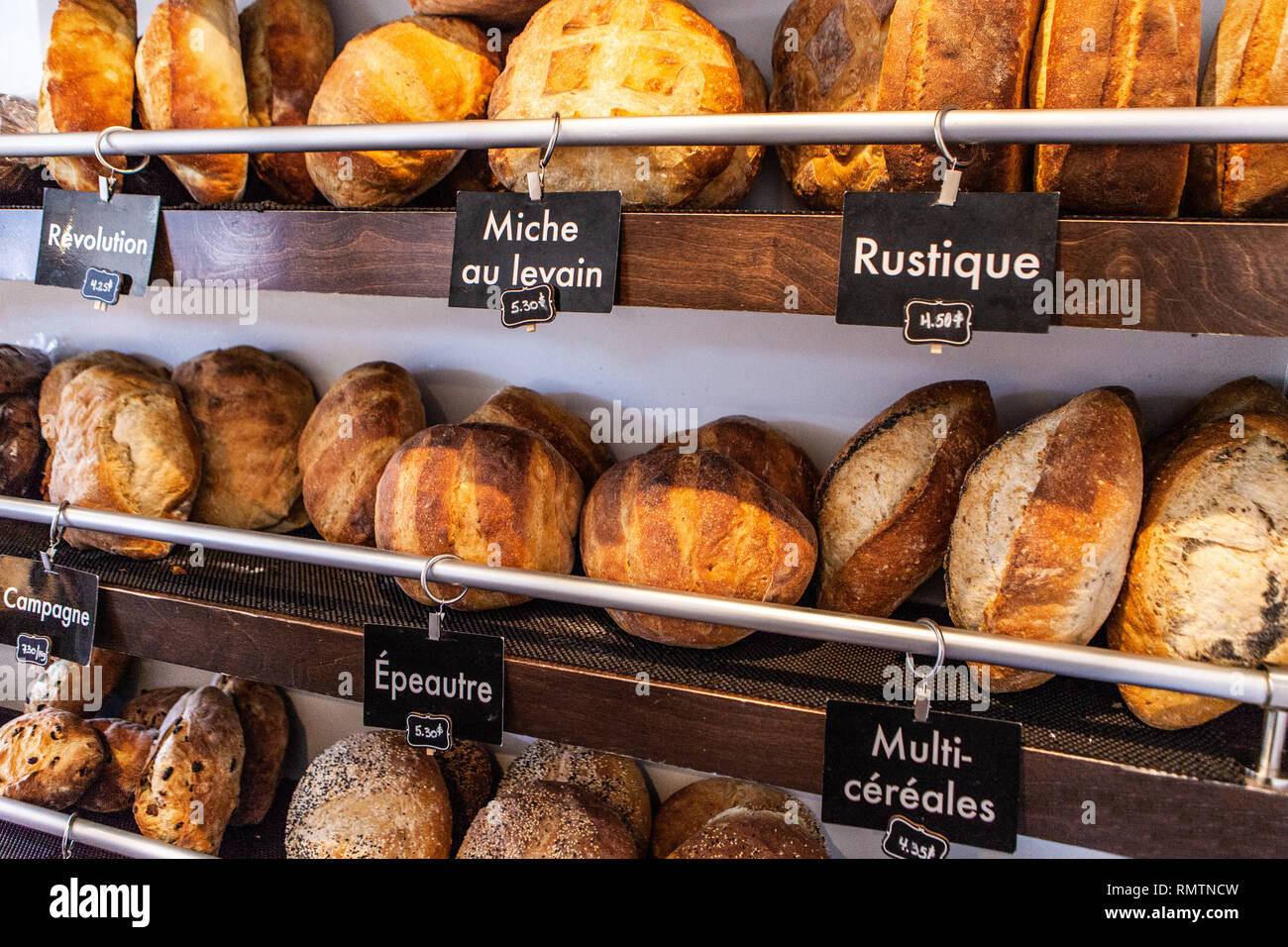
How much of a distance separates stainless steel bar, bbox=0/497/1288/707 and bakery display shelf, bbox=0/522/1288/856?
0.11 m

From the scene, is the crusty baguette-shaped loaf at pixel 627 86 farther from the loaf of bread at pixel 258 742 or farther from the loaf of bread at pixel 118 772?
the loaf of bread at pixel 118 772

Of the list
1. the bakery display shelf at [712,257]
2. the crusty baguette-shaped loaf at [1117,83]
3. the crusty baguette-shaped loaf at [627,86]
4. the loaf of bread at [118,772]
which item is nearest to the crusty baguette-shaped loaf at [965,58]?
the crusty baguette-shaped loaf at [1117,83]

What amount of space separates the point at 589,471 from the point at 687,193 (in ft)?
1.53

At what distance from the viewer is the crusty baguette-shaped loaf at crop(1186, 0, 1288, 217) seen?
→ 2.48 feet

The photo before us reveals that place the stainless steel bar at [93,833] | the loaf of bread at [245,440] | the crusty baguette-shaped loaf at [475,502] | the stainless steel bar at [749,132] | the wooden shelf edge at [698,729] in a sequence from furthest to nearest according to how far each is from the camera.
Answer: the loaf of bread at [245,440] < the stainless steel bar at [93,833] < the crusty baguette-shaped loaf at [475,502] < the wooden shelf edge at [698,729] < the stainless steel bar at [749,132]

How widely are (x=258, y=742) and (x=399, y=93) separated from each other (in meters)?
1.14

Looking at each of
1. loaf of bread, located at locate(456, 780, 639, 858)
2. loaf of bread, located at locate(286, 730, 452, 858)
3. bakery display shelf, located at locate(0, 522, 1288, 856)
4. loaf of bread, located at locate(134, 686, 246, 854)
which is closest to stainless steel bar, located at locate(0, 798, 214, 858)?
loaf of bread, located at locate(134, 686, 246, 854)

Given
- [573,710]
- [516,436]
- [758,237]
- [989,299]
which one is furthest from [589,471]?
[989,299]

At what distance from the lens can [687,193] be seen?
1007 millimetres

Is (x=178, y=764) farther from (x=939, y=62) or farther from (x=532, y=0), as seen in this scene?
(x=939, y=62)

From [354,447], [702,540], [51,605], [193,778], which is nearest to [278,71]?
[354,447]

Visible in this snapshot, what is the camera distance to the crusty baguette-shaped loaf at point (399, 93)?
1.11m

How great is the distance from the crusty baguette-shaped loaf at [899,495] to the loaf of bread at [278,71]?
90cm

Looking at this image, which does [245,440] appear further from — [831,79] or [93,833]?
[831,79]
